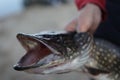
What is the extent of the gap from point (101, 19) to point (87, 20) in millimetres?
144

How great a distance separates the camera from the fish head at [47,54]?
1878mm

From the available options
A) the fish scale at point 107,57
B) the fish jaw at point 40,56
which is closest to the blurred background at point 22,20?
the fish scale at point 107,57

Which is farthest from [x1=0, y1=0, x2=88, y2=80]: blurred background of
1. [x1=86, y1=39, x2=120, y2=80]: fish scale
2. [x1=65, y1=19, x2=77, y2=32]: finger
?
[x1=86, y1=39, x2=120, y2=80]: fish scale

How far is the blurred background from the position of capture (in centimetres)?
582

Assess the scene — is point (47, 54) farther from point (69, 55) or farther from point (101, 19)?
point (101, 19)

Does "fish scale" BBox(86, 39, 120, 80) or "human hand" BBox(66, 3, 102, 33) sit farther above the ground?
"human hand" BBox(66, 3, 102, 33)

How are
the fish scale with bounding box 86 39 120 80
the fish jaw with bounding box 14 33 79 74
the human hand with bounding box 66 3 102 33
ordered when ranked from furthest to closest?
the human hand with bounding box 66 3 102 33 → the fish scale with bounding box 86 39 120 80 → the fish jaw with bounding box 14 33 79 74

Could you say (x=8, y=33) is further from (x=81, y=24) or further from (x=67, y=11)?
(x=81, y=24)

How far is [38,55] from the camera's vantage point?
192 centimetres

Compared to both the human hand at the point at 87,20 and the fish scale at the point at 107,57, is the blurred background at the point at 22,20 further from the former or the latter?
the fish scale at the point at 107,57

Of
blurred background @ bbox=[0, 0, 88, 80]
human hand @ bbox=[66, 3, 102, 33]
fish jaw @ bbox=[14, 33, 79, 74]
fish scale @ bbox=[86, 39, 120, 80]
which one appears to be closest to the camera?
fish jaw @ bbox=[14, 33, 79, 74]

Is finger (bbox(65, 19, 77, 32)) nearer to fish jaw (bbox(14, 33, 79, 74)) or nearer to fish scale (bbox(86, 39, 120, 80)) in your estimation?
fish scale (bbox(86, 39, 120, 80))

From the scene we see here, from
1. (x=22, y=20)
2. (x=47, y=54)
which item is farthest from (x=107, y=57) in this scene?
(x=22, y=20)

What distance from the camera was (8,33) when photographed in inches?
307
